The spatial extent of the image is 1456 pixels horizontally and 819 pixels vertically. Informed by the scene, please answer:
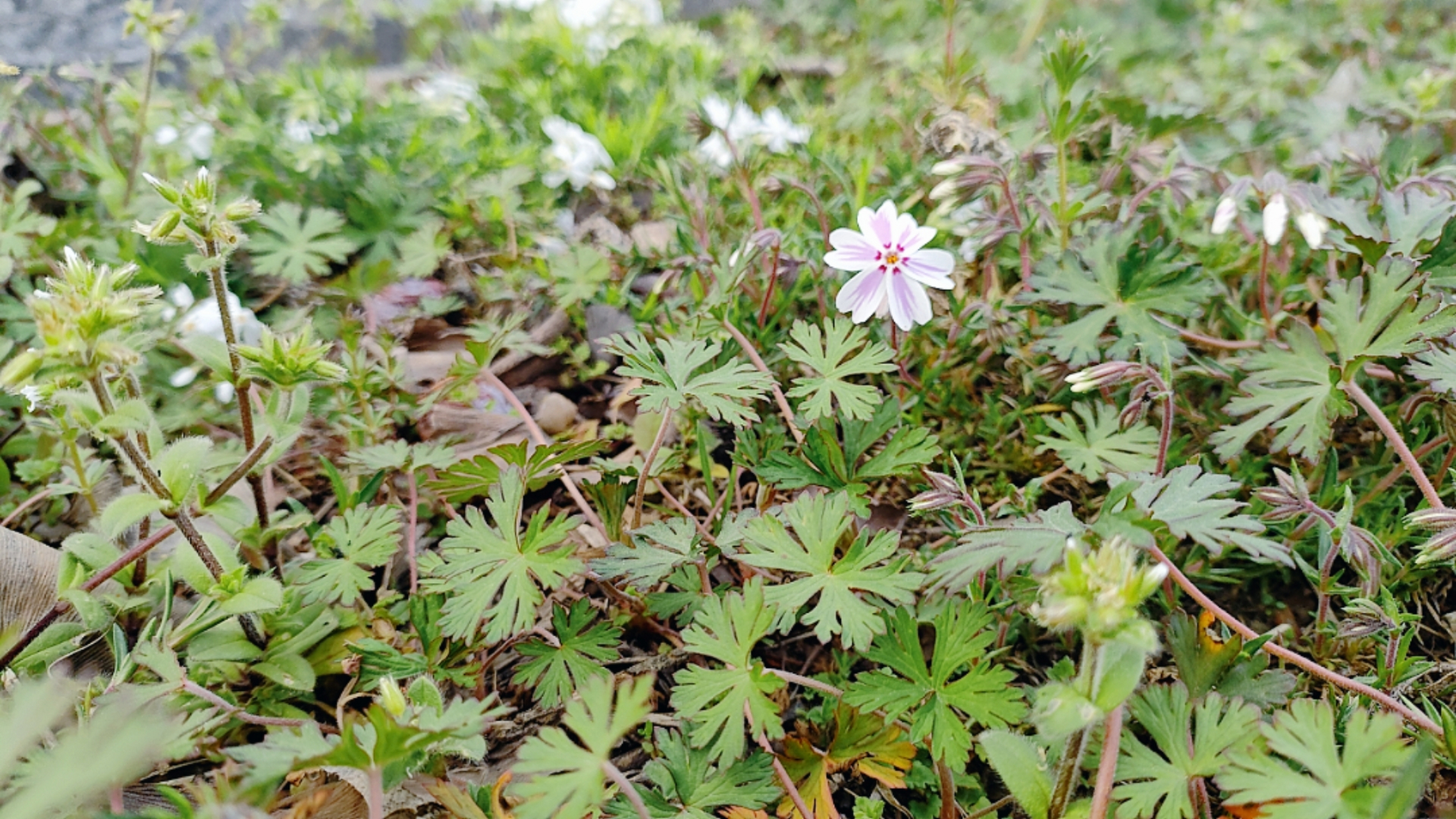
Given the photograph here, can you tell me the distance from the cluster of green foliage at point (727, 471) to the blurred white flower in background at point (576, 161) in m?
0.02

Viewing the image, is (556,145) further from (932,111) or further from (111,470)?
(111,470)

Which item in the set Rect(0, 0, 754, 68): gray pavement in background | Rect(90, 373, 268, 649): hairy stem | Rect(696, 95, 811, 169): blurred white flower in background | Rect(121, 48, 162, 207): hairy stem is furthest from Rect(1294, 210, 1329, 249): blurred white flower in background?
Rect(0, 0, 754, 68): gray pavement in background

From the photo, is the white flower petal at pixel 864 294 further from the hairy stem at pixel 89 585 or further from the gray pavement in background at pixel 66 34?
the gray pavement in background at pixel 66 34

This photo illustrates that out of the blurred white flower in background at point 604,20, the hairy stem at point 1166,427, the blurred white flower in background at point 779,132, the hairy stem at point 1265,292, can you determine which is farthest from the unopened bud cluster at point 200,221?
the blurred white flower in background at point 604,20

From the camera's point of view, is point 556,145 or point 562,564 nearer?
point 562,564

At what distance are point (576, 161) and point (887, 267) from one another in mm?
1592

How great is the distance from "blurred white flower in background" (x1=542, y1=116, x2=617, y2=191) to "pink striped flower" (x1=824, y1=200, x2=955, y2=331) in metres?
1.41

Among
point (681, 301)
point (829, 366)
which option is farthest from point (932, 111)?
point (829, 366)

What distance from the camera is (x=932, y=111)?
284cm

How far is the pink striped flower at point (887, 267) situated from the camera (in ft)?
5.91

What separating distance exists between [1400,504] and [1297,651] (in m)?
0.39

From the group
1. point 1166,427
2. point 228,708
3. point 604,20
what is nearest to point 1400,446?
point 1166,427

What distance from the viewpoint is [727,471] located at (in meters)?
2.10

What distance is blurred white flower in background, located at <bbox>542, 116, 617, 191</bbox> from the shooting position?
3.00m
